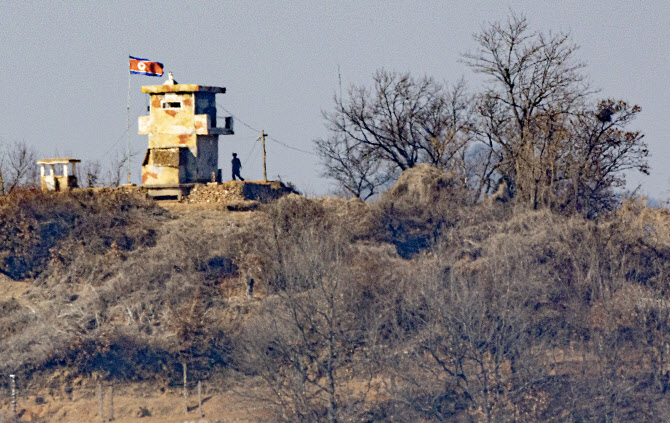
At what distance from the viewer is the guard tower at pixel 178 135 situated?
4494 centimetres

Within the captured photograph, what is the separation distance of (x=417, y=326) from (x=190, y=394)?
27.7ft

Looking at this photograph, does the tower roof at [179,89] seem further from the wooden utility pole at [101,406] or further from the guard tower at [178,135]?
the wooden utility pole at [101,406]

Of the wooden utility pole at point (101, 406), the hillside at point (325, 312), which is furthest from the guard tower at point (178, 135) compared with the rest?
the wooden utility pole at point (101, 406)

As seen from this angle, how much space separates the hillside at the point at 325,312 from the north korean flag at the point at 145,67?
5643 millimetres

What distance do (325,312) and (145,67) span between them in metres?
15.6

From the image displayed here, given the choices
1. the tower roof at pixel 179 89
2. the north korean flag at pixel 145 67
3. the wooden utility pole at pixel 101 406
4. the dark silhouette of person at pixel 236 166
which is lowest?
the wooden utility pole at pixel 101 406

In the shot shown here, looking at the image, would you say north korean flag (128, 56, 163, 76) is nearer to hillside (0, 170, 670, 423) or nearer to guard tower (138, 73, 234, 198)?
guard tower (138, 73, 234, 198)

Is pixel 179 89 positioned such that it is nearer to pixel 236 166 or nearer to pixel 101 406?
pixel 236 166

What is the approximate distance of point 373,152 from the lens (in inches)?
2024

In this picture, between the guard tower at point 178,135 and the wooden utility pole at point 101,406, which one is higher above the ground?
the guard tower at point 178,135

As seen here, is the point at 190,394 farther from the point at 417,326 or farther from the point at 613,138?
the point at 613,138

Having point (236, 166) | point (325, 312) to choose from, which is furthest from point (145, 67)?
point (325, 312)

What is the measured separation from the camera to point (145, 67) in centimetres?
4503

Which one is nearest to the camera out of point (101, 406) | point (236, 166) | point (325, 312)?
point (101, 406)
